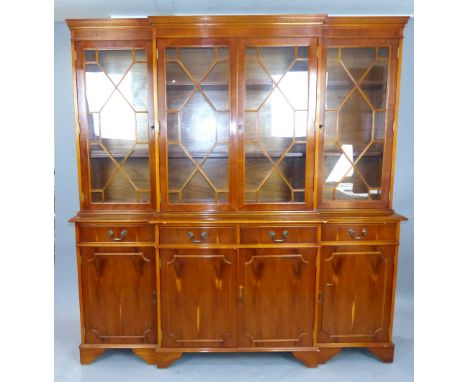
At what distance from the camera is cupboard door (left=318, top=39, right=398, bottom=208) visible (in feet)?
6.56

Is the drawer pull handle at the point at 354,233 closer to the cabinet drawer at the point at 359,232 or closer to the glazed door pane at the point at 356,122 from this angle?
the cabinet drawer at the point at 359,232

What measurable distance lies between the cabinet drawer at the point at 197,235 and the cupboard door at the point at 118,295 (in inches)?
6.5

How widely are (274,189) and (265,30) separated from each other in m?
0.95

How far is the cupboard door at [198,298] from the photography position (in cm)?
199

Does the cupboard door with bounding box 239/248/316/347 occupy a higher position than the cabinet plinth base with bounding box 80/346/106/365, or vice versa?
the cupboard door with bounding box 239/248/316/347

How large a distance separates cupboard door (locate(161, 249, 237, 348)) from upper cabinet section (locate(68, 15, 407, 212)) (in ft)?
1.06

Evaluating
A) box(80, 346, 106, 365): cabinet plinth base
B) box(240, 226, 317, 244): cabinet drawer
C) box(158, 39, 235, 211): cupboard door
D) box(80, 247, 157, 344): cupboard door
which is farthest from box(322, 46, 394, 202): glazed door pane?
box(80, 346, 106, 365): cabinet plinth base

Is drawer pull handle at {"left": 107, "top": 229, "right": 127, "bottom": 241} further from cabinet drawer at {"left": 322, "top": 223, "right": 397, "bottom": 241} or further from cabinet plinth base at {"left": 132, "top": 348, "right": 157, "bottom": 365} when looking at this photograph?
cabinet drawer at {"left": 322, "top": 223, "right": 397, "bottom": 241}

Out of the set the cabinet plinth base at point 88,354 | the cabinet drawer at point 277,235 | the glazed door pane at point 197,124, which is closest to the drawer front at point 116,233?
the glazed door pane at point 197,124

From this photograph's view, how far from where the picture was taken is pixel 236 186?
2.02 meters

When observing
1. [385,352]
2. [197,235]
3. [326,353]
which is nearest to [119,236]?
[197,235]

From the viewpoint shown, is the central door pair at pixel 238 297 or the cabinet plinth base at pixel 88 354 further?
the cabinet plinth base at pixel 88 354

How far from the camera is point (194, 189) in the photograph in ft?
6.79

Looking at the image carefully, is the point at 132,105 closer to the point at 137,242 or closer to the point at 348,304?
the point at 137,242
